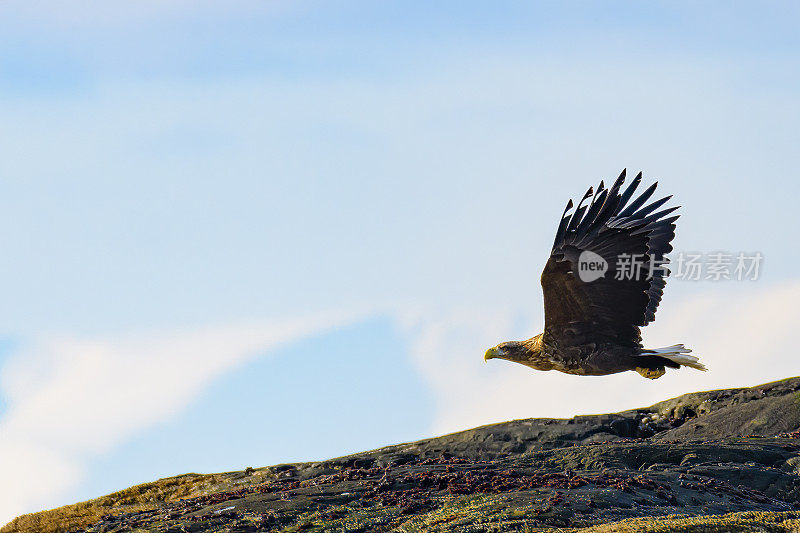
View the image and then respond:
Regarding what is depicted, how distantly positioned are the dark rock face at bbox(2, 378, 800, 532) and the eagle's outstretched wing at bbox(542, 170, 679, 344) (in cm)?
246

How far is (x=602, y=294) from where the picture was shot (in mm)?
16141

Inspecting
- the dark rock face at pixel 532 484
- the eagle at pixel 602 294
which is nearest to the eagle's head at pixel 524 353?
the eagle at pixel 602 294

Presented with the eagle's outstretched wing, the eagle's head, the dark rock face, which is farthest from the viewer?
the eagle's head

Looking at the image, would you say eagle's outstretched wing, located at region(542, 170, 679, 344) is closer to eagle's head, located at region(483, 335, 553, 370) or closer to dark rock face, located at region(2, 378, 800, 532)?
eagle's head, located at region(483, 335, 553, 370)

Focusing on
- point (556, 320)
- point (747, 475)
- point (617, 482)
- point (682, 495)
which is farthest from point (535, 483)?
point (747, 475)

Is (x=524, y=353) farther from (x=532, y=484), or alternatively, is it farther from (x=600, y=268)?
(x=532, y=484)

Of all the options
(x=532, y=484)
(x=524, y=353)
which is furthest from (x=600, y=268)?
(x=532, y=484)

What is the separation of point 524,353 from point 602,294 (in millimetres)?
2166

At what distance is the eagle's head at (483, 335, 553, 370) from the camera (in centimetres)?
1722

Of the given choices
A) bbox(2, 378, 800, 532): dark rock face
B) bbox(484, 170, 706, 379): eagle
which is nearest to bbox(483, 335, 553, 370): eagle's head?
bbox(484, 170, 706, 379): eagle

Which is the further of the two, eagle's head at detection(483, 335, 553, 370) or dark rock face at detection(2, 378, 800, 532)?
eagle's head at detection(483, 335, 553, 370)

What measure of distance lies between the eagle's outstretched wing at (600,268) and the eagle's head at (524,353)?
2.00 feet

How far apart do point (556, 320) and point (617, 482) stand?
351 centimetres

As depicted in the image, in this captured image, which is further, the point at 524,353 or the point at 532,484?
the point at 524,353
